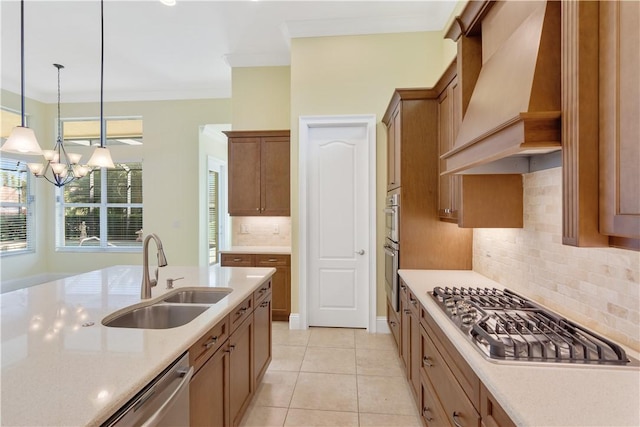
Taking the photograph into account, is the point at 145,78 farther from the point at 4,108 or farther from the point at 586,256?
the point at 586,256

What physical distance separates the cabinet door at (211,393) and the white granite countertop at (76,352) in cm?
23

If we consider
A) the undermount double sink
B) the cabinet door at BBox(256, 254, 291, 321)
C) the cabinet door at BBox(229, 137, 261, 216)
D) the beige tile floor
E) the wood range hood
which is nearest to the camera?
the wood range hood

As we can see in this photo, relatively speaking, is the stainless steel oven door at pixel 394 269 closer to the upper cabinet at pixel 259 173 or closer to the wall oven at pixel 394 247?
the wall oven at pixel 394 247

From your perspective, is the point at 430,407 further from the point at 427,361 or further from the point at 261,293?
the point at 261,293

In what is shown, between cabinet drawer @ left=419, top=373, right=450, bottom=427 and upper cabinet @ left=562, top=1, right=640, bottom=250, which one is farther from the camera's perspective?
cabinet drawer @ left=419, top=373, right=450, bottom=427

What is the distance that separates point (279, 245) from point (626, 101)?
3964 mm

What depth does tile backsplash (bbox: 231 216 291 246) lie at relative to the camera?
442cm

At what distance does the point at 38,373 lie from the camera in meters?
0.96

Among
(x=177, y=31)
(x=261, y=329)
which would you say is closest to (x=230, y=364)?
(x=261, y=329)

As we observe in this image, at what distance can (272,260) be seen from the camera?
394 centimetres

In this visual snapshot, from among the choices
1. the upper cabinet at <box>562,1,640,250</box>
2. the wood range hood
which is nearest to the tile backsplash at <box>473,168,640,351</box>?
the wood range hood

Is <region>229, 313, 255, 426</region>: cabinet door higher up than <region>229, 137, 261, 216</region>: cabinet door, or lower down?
lower down

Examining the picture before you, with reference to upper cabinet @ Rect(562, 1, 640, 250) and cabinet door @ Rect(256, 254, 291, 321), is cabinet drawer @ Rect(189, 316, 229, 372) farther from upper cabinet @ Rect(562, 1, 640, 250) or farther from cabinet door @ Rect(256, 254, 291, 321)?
cabinet door @ Rect(256, 254, 291, 321)

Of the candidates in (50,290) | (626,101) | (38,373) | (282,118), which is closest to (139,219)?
(282,118)
